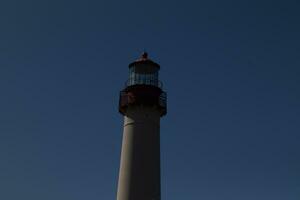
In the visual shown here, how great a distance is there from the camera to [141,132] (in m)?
30.9

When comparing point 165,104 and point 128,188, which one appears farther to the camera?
point 165,104

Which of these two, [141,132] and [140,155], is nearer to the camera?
[140,155]

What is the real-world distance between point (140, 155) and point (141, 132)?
161 centimetres

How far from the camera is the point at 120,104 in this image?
32750 mm

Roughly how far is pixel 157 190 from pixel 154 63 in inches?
381

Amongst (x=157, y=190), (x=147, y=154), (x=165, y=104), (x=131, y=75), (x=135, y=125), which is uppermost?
(x=131, y=75)

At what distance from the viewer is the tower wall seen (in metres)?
29.6

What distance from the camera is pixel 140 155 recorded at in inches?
1197

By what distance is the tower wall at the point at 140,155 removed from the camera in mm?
29594

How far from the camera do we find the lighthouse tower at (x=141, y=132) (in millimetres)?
29734

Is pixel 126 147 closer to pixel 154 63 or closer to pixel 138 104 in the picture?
pixel 138 104

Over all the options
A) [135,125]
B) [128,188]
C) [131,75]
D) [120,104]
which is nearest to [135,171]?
[128,188]

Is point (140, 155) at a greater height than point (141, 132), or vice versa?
point (141, 132)

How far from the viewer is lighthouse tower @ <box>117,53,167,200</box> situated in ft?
97.6
